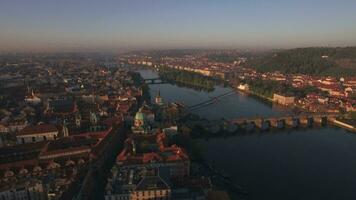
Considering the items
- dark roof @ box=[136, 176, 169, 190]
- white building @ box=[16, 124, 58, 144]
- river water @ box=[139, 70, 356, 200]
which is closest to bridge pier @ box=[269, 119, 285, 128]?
river water @ box=[139, 70, 356, 200]

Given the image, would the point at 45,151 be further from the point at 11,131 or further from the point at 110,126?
the point at 11,131

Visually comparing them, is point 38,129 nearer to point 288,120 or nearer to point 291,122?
point 288,120

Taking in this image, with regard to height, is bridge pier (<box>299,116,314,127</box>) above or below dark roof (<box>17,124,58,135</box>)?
below

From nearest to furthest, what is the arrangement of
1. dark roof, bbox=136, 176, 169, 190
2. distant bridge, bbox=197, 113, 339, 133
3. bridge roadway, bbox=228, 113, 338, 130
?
dark roof, bbox=136, 176, 169, 190 → distant bridge, bbox=197, 113, 339, 133 → bridge roadway, bbox=228, 113, 338, 130

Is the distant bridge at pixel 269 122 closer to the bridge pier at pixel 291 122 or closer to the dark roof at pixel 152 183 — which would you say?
the bridge pier at pixel 291 122

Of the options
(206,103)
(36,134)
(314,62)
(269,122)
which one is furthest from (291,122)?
(314,62)

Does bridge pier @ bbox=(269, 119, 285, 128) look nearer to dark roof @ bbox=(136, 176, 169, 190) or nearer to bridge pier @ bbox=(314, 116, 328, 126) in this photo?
bridge pier @ bbox=(314, 116, 328, 126)
